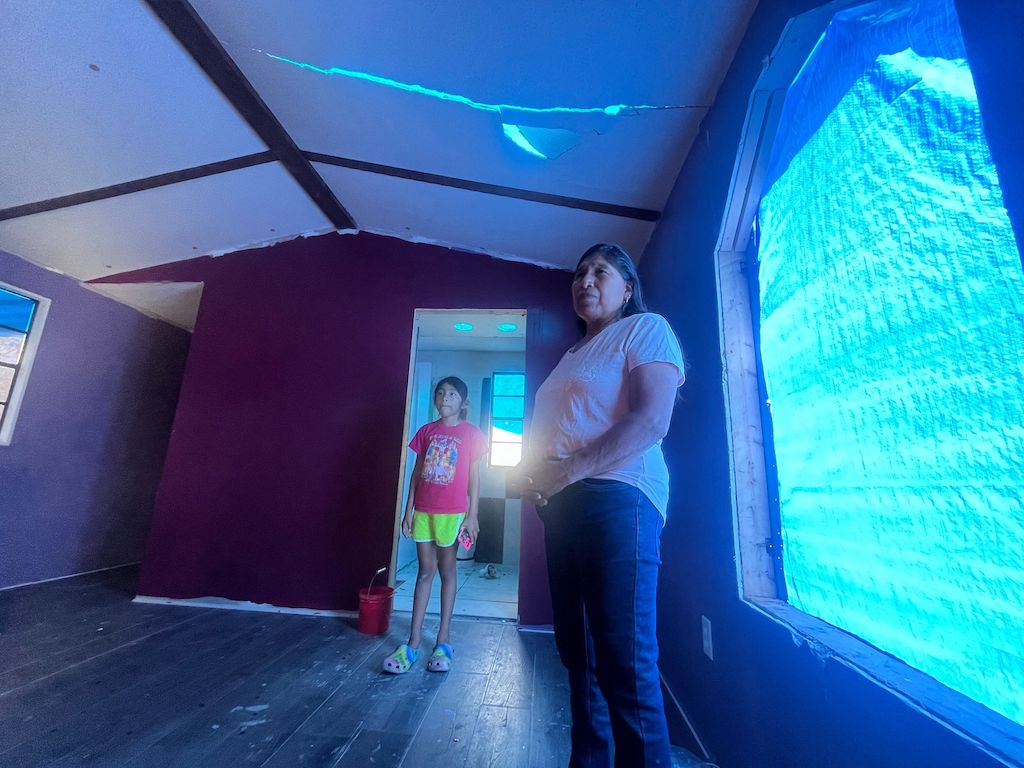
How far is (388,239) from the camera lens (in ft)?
9.60

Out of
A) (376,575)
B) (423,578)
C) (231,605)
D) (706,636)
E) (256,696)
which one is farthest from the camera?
(231,605)

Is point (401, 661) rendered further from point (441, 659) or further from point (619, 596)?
point (619, 596)

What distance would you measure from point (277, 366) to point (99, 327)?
5.13ft

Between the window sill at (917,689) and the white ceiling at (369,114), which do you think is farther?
the white ceiling at (369,114)

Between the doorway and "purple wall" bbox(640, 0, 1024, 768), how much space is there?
1248mm

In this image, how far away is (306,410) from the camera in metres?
2.69

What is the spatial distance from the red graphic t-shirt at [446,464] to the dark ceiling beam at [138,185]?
163cm

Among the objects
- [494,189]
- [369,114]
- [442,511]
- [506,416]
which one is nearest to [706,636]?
[442,511]

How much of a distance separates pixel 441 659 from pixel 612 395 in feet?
5.00

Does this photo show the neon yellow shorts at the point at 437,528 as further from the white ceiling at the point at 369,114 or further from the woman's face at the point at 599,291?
the white ceiling at the point at 369,114

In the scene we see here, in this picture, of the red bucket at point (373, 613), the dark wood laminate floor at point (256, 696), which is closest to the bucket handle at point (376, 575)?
the red bucket at point (373, 613)

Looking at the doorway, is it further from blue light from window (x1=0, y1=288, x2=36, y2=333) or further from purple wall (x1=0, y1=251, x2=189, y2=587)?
blue light from window (x1=0, y1=288, x2=36, y2=333)

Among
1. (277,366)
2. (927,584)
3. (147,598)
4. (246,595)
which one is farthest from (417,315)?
(927,584)

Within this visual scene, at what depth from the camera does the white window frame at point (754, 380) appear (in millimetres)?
772
